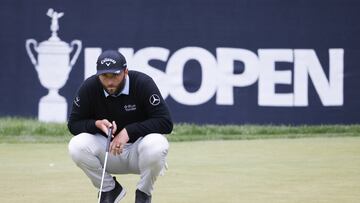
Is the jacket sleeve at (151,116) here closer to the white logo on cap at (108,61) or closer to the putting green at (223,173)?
the white logo on cap at (108,61)

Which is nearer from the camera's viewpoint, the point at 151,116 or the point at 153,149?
the point at 153,149

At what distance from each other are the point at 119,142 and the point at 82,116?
1.30 feet

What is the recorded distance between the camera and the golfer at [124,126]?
7.16 m

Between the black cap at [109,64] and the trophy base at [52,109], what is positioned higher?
the black cap at [109,64]

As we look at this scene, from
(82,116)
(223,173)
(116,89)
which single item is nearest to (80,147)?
(82,116)

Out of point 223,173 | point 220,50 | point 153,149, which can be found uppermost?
point 153,149

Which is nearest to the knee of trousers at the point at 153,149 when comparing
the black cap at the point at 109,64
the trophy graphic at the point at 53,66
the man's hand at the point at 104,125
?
the man's hand at the point at 104,125

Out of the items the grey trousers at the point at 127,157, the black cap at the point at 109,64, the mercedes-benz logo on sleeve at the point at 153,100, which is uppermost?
the black cap at the point at 109,64

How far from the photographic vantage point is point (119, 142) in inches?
281

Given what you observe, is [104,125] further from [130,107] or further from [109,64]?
[109,64]

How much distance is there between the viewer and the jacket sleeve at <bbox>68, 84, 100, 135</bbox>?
7262 millimetres

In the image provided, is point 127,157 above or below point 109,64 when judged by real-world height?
below

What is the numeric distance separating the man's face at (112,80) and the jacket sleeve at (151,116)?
0.57ft

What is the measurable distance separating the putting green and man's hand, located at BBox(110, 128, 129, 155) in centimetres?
121
